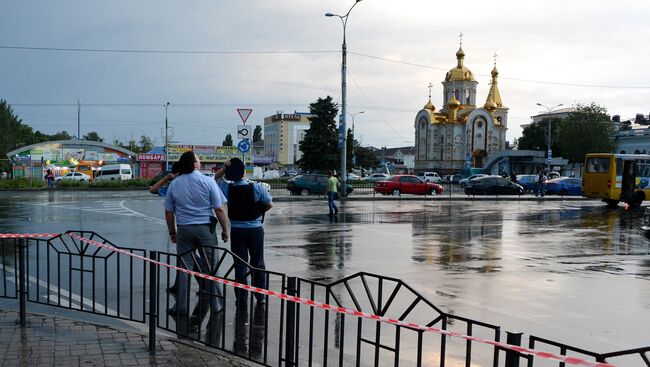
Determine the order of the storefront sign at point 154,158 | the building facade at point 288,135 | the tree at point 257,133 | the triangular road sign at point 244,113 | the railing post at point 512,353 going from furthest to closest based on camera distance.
→ 1. the tree at point 257,133
2. the building facade at point 288,135
3. the storefront sign at point 154,158
4. the triangular road sign at point 244,113
5. the railing post at point 512,353

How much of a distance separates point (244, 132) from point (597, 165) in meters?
22.9

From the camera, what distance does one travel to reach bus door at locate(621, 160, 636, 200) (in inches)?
1239

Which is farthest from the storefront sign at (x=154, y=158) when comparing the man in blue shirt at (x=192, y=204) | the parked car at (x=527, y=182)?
the man in blue shirt at (x=192, y=204)

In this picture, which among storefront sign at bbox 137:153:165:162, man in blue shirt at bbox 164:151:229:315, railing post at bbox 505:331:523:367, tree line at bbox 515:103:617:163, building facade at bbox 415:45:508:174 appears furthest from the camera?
building facade at bbox 415:45:508:174

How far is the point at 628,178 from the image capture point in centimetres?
3152

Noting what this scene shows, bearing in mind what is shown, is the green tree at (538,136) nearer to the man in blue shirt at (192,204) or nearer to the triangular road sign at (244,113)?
the triangular road sign at (244,113)

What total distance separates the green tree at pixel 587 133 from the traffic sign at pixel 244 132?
6226 cm

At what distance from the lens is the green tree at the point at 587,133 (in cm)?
7038

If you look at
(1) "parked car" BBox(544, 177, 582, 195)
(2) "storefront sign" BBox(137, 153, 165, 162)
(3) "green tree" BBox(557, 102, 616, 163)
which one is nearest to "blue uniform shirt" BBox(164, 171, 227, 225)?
(1) "parked car" BBox(544, 177, 582, 195)

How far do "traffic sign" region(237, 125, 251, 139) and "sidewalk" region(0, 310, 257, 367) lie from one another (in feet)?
36.8

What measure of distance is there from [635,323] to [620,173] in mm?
26657

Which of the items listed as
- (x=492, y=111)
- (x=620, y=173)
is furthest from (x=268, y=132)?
(x=620, y=173)

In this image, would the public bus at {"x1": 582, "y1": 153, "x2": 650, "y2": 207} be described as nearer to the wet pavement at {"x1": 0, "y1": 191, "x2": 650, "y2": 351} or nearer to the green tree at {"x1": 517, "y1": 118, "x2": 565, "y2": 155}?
the wet pavement at {"x1": 0, "y1": 191, "x2": 650, "y2": 351}

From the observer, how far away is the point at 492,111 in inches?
3907
